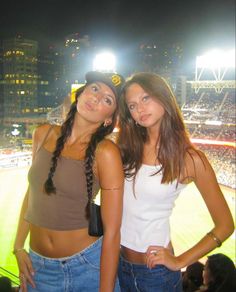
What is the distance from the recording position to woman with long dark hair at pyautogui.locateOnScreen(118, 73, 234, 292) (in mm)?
1174

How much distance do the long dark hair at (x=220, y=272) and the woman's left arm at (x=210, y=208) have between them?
840mm

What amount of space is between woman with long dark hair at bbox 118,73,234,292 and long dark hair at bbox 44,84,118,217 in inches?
4.7

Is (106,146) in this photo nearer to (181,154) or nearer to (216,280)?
(181,154)

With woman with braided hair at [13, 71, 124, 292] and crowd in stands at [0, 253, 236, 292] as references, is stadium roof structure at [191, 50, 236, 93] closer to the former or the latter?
crowd in stands at [0, 253, 236, 292]

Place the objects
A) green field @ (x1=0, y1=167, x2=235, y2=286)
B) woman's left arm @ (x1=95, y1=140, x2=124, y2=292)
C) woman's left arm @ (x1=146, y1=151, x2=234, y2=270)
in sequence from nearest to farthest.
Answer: woman's left arm @ (x1=95, y1=140, x2=124, y2=292) < woman's left arm @ (x1=146, y1=151, x2=234, y2=270) < green field @ (x1=0, y1=167, x2=235, y2=286)

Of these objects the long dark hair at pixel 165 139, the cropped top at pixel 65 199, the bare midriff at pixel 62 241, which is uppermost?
the long dark hair at pixel 165 139

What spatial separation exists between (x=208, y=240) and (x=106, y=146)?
52cm

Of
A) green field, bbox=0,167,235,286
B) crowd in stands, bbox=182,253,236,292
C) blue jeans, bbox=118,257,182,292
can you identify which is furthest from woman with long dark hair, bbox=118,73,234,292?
green field, bbox=0,167,235,286

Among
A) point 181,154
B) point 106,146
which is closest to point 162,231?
point 181,154

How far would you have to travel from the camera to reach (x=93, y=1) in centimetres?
730

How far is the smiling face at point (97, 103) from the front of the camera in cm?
123

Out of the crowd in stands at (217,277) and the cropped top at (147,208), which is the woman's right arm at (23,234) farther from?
the crowd in stands at (217,277)

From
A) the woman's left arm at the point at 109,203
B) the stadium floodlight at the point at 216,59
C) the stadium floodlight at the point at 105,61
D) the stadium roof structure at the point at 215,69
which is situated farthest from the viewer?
the stadium roof structure at the point at 215,69

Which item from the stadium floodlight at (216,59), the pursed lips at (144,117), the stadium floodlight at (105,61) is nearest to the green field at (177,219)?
the pursed lips at (144,117)
